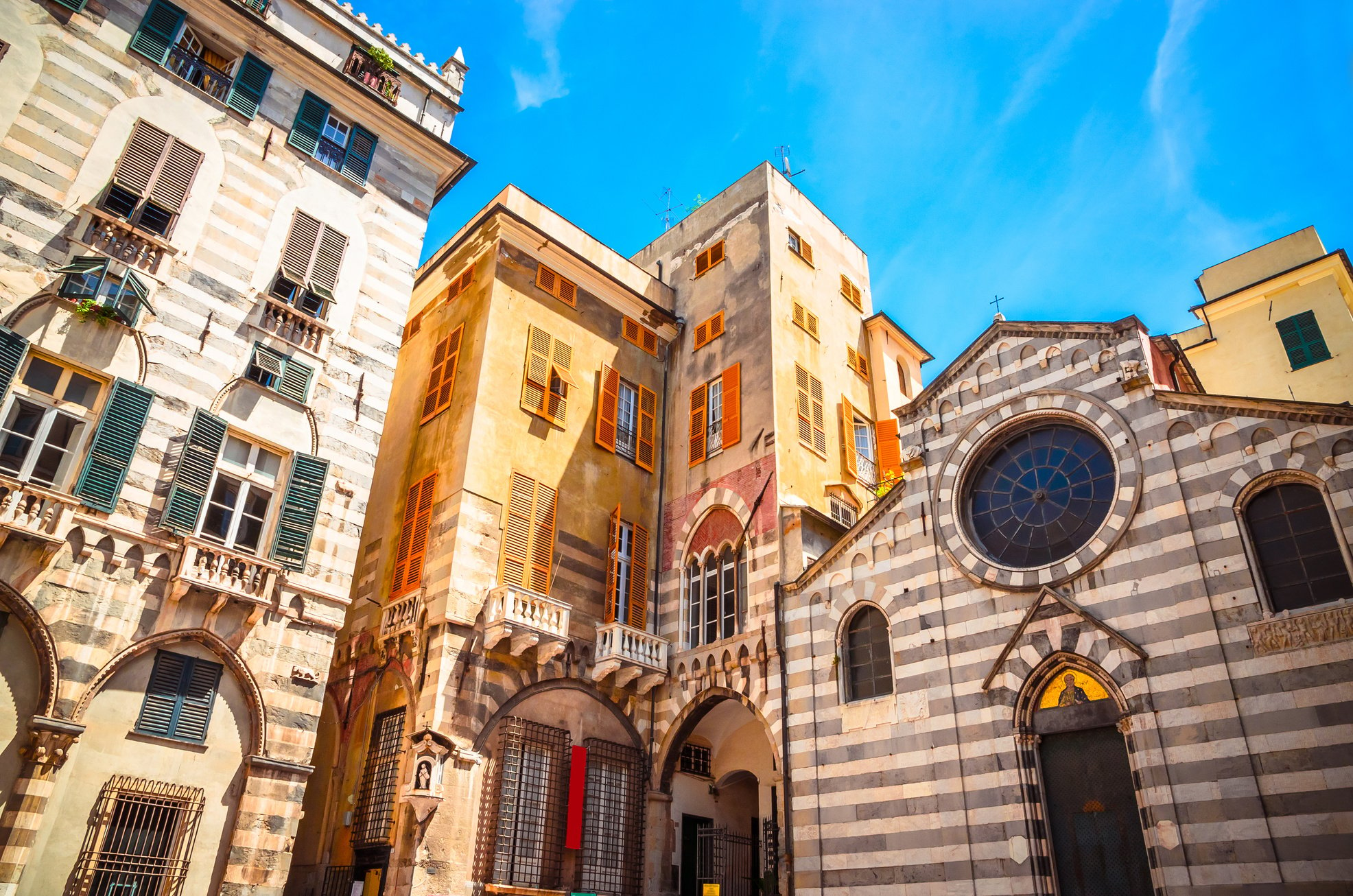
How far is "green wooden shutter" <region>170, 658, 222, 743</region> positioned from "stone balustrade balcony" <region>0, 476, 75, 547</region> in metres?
2.81

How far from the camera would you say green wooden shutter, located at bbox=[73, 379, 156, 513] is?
557 inches

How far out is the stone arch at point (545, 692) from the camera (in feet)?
60.0

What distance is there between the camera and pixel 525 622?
19047 millimetres

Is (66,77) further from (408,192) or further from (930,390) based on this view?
(930,390)

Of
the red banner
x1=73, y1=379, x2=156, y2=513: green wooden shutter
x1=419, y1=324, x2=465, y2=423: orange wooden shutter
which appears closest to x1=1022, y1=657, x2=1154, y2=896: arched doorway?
the red banner

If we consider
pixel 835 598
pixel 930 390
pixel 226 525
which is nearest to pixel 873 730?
pixel 835 598

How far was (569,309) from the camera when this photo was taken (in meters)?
24.3

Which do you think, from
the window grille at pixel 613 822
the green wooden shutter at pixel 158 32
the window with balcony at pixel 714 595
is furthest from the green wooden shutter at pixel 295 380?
the window with balcony at pixel 714 595

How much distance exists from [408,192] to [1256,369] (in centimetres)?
2312

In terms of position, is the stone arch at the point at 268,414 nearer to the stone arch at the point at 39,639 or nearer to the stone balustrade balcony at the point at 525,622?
the stone arch at the point at 39,639

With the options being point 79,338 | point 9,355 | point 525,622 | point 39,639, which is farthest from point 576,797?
point 9,355

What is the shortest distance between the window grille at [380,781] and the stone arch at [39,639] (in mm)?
6573

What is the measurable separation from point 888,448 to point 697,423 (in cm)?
580

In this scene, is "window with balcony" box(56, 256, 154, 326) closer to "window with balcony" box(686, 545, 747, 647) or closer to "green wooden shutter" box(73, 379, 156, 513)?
"green wooden shutter" box(73, 379, 156, 513)
